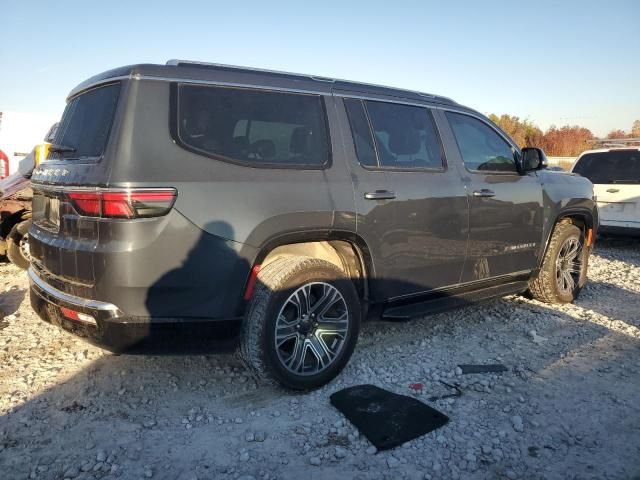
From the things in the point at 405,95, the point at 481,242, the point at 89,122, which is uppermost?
the point at 405,95

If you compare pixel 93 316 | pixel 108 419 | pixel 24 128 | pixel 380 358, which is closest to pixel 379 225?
pixel 380 358

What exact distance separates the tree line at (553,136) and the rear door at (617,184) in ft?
73.3

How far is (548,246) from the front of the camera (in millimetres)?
5039

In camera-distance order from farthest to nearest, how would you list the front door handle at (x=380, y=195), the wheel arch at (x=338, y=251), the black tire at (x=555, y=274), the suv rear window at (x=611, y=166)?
the suv rear window at (x=611, y=166) → the black tire at (x=555, y=274) → the front door handle at (x=380, y=195) → the wheel arch at (x=338, y=251)

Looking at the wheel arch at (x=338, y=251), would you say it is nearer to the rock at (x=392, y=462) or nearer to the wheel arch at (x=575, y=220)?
the rock at (x=392, y=462)

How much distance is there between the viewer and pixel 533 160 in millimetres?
4535

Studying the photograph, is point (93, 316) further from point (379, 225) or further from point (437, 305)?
point (437, 305)

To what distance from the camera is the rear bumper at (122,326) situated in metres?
2.65

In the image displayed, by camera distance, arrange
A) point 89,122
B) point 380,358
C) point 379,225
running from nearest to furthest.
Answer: point 89,122, point 379,225, point 380,358

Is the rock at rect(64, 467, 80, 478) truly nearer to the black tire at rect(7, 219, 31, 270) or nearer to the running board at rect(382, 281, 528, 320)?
the running board at rect(382, 281, 528, 320)

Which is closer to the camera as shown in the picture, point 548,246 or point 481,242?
point 481,242

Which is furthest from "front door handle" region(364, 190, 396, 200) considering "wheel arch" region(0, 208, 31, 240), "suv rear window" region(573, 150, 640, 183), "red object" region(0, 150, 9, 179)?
"red object" region(0, 150, 9, 179)


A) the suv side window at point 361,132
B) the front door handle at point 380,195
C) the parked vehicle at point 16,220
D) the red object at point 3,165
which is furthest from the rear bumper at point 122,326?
the red object at point 3,165

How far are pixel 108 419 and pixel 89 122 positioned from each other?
1824 millimetres
